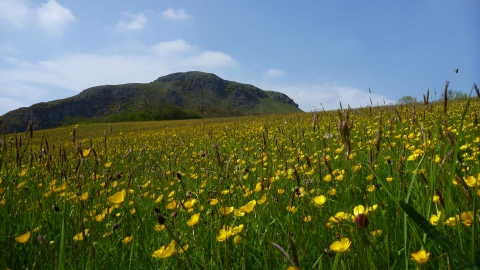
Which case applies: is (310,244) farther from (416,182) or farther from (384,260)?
(416,182)

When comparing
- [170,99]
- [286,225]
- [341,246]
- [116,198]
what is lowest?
[286,225]

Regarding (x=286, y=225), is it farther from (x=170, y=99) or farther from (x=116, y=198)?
(x=170, y=99)

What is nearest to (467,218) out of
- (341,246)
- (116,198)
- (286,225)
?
(341,246)

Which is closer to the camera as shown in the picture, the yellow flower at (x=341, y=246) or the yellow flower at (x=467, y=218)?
the yellow flower at (x=341, y=246)

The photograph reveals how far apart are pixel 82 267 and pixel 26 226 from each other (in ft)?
2.95

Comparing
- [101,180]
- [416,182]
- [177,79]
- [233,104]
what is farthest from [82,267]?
[177,79]

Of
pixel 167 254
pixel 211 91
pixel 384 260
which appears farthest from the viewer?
pixel 211 91

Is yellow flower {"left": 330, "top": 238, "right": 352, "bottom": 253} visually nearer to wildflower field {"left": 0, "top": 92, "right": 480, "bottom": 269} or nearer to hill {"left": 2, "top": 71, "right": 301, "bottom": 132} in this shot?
wildflower field {"left": 0, "top": 92, "right": 480, "bottom": 269}

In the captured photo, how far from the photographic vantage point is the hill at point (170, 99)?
132 metres

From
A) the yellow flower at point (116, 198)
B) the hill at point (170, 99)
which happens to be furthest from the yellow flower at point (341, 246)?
the hill at point (170, 99)

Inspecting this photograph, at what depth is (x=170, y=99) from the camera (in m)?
138

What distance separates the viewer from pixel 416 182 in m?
1.90

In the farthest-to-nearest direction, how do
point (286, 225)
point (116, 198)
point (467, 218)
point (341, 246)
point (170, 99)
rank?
point (170, 99)
point (286, 225)
point (116, 198)
point (467, 218)
point (341, 246)

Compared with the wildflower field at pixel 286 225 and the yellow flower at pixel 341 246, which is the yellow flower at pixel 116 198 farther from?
the yellow flower at pixel 341 246
